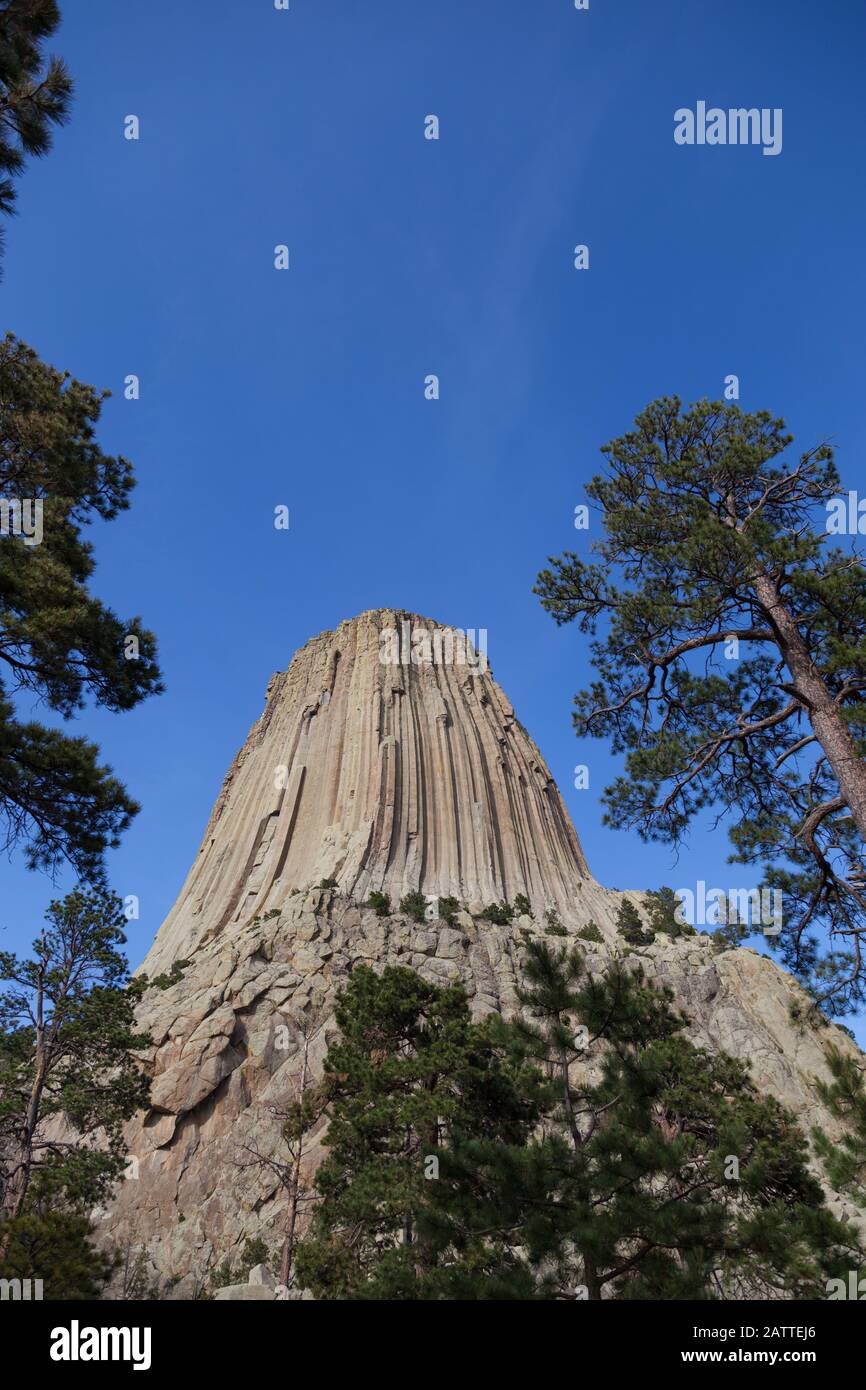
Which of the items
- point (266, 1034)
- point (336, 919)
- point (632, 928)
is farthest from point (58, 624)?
point (632, 928)

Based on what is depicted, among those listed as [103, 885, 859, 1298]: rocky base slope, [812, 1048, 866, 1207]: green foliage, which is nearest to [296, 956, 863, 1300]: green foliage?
[812, 1048, 866, 1207]: green foliage

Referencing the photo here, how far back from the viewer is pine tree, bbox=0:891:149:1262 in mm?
15289

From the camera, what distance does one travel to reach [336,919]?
141ft

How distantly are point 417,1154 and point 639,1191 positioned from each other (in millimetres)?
8707

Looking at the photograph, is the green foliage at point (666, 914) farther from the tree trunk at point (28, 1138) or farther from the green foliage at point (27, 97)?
the green foliage at point (27, 97)

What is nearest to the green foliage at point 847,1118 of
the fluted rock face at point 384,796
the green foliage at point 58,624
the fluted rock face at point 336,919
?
the fluted rock face at point 336,919

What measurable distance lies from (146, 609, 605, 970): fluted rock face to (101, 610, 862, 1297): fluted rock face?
20 centimetres

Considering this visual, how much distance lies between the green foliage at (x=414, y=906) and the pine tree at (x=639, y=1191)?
34944 millimetres

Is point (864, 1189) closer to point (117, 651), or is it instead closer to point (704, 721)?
point (704, 721)

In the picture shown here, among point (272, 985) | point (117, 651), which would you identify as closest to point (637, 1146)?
point (117, 651)

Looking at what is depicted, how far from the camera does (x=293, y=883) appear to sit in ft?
181

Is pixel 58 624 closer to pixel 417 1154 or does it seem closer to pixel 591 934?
pixel 417 1154

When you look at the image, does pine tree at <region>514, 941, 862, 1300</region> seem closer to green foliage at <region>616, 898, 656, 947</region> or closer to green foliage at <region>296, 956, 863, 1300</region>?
green foliage at <region>296, 956, 863, 1300</region>
